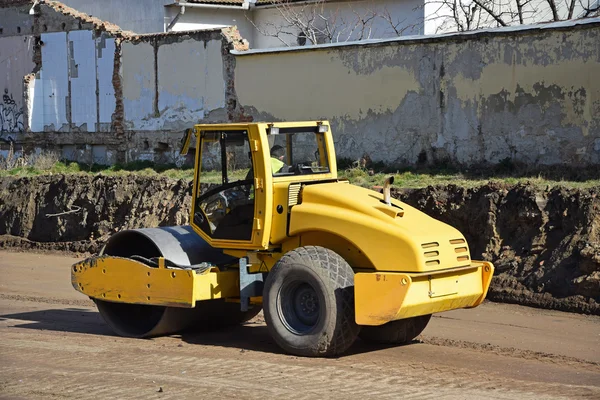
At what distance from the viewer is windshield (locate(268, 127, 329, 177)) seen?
1030 centimetres

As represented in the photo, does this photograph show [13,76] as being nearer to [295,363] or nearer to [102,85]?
[102,85]

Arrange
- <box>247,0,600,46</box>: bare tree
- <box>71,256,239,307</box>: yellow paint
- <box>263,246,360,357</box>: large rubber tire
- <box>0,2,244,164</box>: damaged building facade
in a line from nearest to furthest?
<box>263,246,360,357</box>: large rubber tire, <box>71,256,239,307</box>: yellow paint, <box>0,2,244,164</box>: damaged building facade, <box>247,0,600,46</box>: bare tree

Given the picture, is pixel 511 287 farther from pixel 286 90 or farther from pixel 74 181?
pixel 74 181

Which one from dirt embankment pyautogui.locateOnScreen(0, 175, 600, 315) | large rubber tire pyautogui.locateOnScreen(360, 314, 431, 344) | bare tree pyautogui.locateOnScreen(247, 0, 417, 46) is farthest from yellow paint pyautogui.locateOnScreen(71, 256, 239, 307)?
bare tree pyautogui.locateOnScreen(247, 0, 417, 46)

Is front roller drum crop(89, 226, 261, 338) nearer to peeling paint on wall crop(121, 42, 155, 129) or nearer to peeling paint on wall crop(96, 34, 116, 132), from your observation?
peeling paint on wall crop(121, 42, 155, 129)

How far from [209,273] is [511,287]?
18.1ft

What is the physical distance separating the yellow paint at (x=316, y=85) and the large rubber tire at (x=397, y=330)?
10.0 meters

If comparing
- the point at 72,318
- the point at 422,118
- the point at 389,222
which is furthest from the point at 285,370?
the point at 422,118

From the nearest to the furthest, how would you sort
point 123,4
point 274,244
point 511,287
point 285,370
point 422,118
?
1. point 285,370
2. point 274,244
3. point 511,287
4. point 422,118
5. point 123,4

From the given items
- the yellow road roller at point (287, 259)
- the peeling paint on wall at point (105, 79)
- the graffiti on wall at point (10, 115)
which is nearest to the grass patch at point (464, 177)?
the peeling paint on wall at point (105, 79)

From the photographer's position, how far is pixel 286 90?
73.2 ft

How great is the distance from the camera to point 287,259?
9766 mm

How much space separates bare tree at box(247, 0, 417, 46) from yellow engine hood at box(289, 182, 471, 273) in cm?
2117

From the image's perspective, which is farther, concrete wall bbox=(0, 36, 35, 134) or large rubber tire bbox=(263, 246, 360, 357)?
concrete wall bbox=(0, 36, 35, 134)
